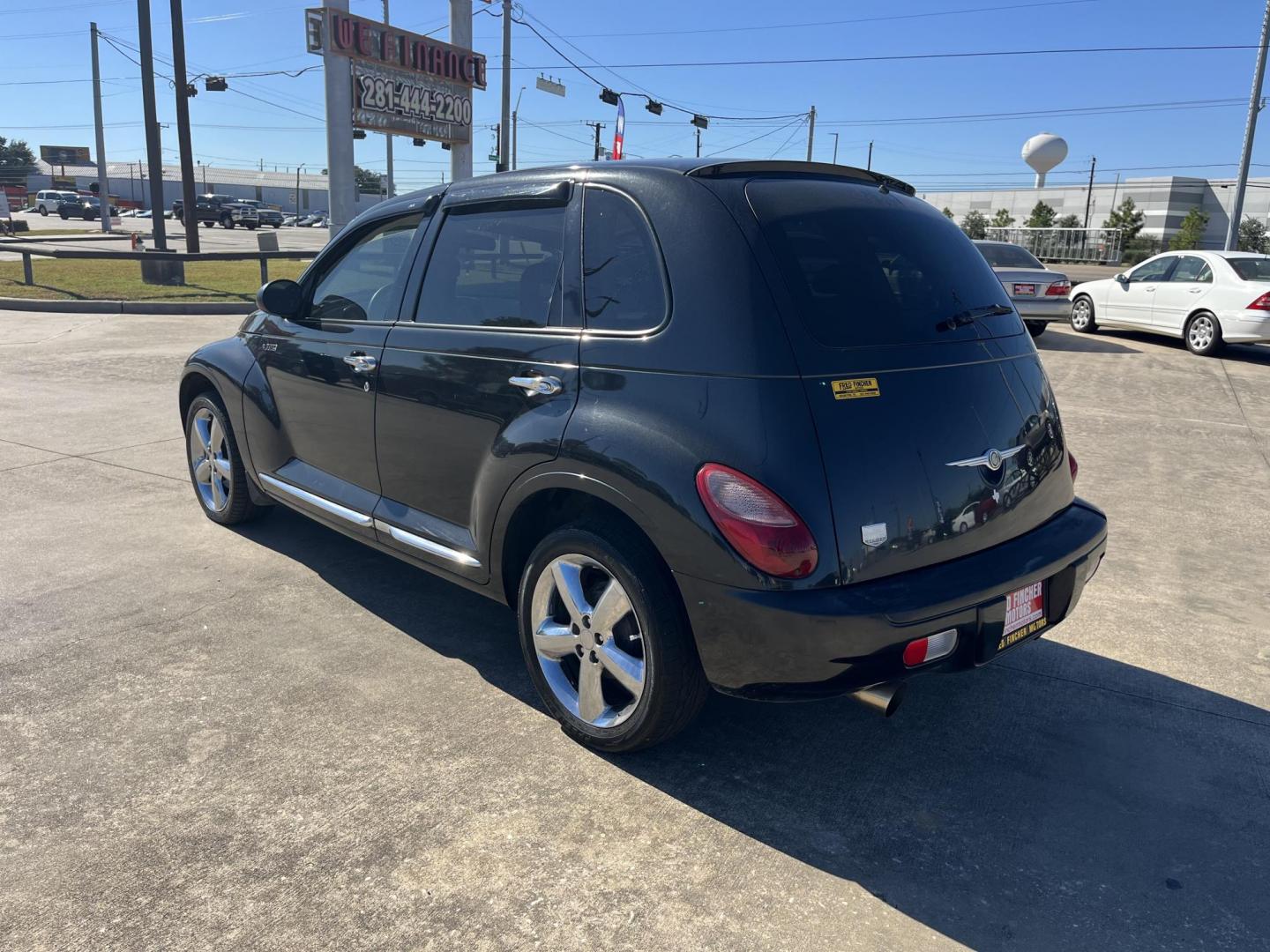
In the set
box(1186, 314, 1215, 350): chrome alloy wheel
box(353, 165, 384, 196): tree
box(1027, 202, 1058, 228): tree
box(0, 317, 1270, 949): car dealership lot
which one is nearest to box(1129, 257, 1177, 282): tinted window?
box(1186, 314, 1215, 350): chrome alloy wheel

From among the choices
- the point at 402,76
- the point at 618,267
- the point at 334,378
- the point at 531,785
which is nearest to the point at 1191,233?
the point at 402,76

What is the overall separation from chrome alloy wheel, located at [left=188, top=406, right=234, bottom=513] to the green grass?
1344 centimetres

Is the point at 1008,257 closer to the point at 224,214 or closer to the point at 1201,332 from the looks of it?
the point at 1201,332

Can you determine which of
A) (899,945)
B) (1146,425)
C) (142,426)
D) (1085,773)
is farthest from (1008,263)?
(899,945)

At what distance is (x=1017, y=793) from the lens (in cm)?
304

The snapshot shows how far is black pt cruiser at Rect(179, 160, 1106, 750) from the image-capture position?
2.68 m

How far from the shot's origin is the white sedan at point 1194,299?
13078 mm

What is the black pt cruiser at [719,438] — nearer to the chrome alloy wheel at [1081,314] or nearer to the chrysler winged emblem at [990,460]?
the chrysler winged emblem at [990,460]

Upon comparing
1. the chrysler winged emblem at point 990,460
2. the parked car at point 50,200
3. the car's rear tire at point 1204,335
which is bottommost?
the car's rear tire at point 1204,335

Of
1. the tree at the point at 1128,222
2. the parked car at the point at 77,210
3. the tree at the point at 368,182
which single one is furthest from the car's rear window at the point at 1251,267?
the tree at the point at 368,182

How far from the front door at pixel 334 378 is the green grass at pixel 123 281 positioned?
14.5m

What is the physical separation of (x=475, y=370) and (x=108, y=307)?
15535mm

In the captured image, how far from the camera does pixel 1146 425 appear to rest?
8.82 meters

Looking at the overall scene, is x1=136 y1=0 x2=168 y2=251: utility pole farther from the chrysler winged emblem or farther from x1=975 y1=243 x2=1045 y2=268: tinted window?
the chrysler winged emblem
